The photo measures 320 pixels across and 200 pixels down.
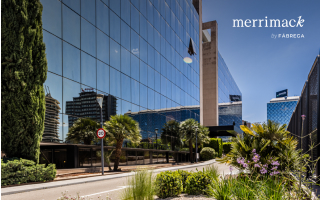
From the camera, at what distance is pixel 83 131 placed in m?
19.0

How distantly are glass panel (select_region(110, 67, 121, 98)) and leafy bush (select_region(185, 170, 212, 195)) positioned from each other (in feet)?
52.4

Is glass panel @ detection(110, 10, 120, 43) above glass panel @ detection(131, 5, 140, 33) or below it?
below

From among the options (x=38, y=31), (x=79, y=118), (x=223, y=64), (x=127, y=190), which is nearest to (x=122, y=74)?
(x=79, y=118)

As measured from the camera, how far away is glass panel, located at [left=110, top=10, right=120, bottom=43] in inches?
901

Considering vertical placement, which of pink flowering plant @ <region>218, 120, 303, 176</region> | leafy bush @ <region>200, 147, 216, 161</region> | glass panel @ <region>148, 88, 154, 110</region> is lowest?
leafy bush @ <region>200, 147, 216, 161</region>

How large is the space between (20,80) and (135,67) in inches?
579

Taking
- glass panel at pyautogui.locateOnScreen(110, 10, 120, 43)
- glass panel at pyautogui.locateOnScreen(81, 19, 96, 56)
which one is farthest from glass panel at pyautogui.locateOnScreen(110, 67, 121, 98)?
glass panel at pyautogui.locateOnScreen(110, 10, 120, 43)

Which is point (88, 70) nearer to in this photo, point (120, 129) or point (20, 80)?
point (120, 129)

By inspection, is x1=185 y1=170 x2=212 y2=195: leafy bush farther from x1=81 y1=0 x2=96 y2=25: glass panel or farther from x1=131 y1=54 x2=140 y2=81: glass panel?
x1=131 y1=54 x2=140 y2=81: glass panel

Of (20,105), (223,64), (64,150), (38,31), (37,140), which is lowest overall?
(64,150)

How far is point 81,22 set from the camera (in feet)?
63.0

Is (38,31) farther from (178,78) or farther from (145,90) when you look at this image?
(178,78)

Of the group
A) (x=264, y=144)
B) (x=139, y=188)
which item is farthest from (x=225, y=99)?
(x=139, y=188)

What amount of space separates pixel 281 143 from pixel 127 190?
5595 mm
